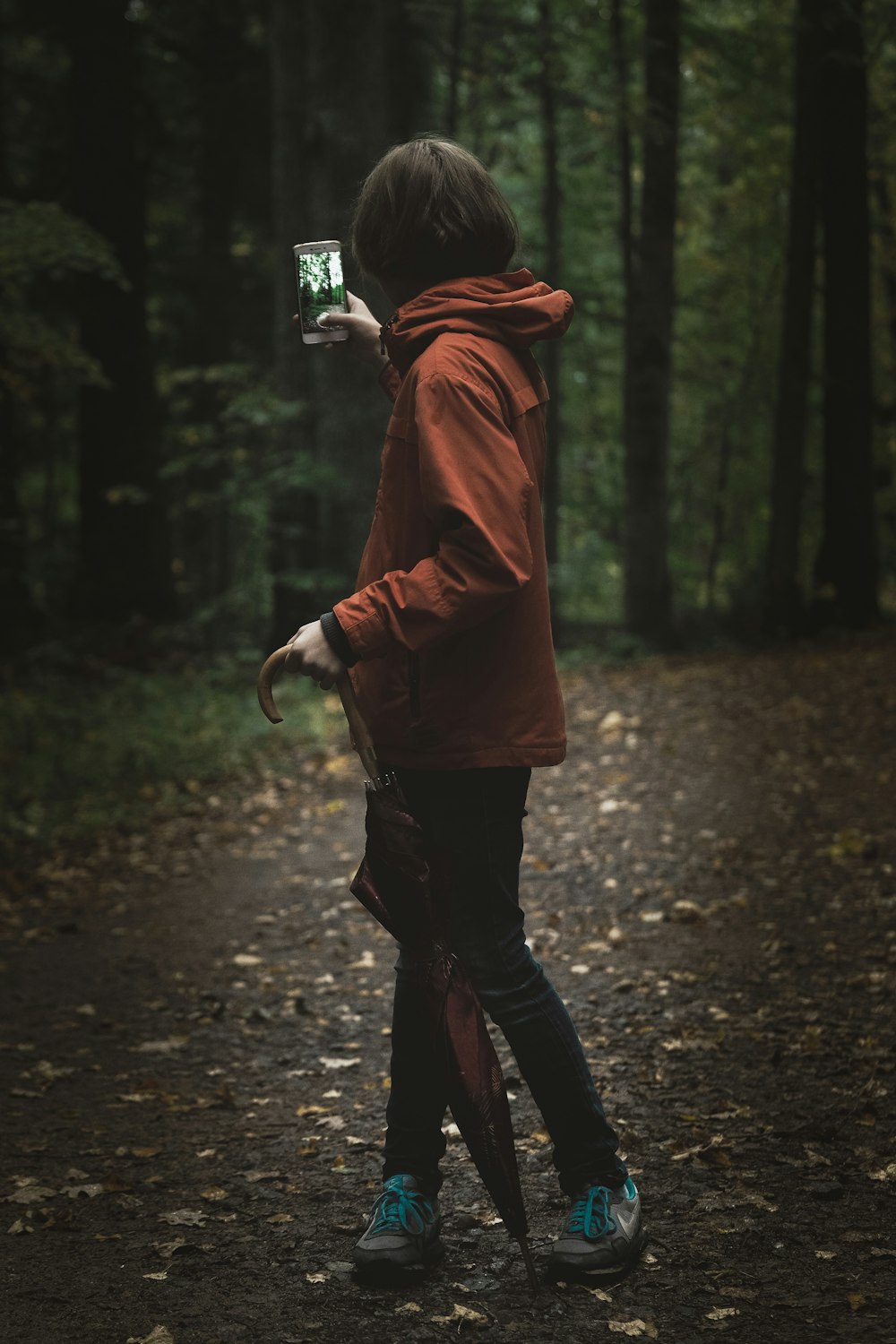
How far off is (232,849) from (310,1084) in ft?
12.6

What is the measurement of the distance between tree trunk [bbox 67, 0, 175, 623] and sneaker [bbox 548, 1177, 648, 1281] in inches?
559

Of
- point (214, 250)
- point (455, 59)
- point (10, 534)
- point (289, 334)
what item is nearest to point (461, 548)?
point (289, 334)

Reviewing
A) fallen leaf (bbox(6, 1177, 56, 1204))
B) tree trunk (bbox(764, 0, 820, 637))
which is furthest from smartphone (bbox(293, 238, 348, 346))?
tree trunk (bbox(764, 0, 820, 637))

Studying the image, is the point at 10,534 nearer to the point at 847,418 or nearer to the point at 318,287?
the point at 847,418

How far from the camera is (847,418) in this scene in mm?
13547

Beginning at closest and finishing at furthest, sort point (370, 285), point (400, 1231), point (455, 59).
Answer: point (400, 1231), point (370, 285), point (455, 59)

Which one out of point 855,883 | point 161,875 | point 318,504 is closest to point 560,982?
point 855,883

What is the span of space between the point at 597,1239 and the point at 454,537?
1.54 m

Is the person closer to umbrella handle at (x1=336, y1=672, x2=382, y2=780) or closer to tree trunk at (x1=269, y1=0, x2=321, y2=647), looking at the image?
umbrella handle at (x1=336, y1=672, x2=382, y2=780)

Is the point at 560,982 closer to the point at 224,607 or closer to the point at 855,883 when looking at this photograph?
the point at 855,883

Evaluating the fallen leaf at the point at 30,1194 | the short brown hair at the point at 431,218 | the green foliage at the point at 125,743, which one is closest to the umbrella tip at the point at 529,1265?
the fallen leaf at the point at 30,1194

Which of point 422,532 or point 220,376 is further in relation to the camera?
point 220,376

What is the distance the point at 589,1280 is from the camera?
280 centimetres

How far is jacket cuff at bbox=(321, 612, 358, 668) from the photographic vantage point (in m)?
2.52
